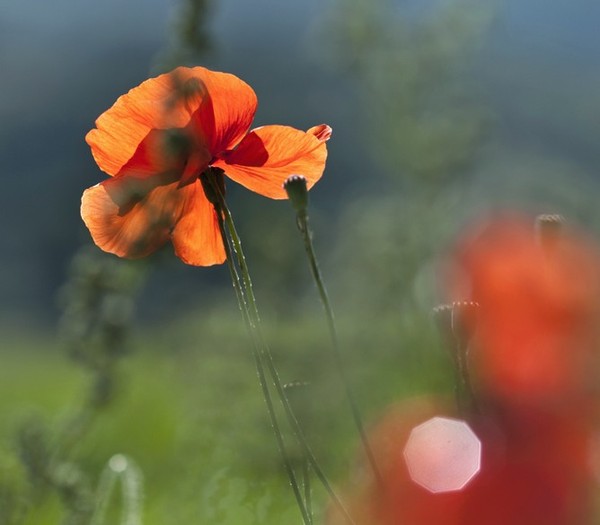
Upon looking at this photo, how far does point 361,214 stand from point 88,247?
769 mm

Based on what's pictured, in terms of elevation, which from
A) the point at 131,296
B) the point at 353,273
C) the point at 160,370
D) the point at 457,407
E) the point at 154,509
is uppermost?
the point at 457,407

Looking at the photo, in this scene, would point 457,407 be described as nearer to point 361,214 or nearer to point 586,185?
point 586,185

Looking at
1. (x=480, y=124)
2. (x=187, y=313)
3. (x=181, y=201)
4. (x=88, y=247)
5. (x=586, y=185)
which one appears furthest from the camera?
(x=480, y=124)

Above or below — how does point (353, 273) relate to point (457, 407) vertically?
below

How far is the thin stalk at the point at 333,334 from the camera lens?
0.27 meters

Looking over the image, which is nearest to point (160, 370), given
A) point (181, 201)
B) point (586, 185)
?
point (586, 185)

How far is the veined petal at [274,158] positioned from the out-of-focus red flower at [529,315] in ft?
0.73

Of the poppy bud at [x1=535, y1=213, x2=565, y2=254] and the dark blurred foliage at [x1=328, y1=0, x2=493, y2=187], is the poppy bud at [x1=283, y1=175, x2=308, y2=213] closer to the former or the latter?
the poppy bud at [x1=535, y1=213, x2=565, y2=254]

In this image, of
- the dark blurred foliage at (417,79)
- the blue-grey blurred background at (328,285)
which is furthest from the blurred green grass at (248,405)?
the dark blurred foliage at (417,79)

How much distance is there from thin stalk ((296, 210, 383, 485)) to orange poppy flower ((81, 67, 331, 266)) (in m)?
0.11

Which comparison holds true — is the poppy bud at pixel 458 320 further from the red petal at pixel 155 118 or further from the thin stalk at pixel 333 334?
the red petal at pixel 155 118

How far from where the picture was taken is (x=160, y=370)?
7.88 feet

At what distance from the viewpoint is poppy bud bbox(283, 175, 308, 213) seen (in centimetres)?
35

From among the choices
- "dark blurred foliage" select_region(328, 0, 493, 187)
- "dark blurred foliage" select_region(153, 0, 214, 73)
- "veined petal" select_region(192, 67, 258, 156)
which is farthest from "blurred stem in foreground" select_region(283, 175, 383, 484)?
"dark blurred foliage" select_region(328, 0, 493, 187)
